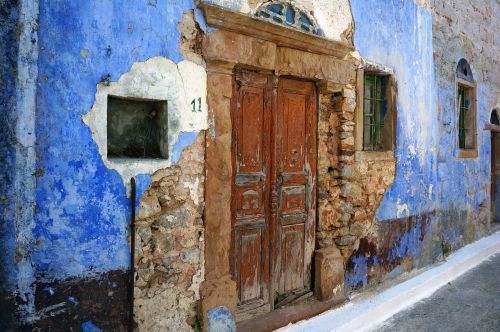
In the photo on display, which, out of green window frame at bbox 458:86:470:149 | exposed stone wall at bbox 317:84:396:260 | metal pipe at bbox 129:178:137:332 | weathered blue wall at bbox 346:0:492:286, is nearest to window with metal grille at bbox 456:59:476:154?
green window frame at bbox 458:86:470:149

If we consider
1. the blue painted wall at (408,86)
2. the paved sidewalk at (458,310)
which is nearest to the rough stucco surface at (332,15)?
the blue painted wall at (408,86)

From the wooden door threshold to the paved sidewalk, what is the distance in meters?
0.59

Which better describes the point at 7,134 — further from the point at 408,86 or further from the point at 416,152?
the point at 416,152

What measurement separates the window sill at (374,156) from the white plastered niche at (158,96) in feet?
7.05

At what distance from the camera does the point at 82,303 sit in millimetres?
2473

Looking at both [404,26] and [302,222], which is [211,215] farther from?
[404,26]

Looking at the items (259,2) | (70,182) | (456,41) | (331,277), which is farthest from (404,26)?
(70,182)

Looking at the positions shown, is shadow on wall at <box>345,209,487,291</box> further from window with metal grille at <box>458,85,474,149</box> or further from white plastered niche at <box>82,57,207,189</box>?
white plastered niche at <box>82,57,207,189</box>

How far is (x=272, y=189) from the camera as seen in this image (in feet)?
12.5

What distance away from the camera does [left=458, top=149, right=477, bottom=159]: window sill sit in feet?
21.8

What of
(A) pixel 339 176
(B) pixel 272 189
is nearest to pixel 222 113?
(B) pixel 272 189

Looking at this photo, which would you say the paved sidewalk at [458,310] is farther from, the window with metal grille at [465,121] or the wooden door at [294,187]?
the window with metal grille at [465,121]

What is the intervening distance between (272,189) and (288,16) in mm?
1691

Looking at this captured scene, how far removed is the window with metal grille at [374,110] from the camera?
16.2 ft
